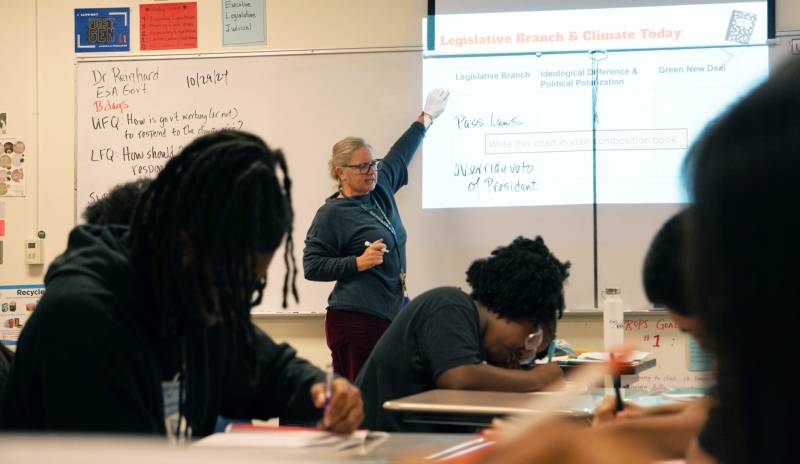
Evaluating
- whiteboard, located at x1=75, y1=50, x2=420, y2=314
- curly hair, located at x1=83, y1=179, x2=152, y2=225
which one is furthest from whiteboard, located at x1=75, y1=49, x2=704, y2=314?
curly hair, located at x1=83, y1=179, x2=152, y2=225

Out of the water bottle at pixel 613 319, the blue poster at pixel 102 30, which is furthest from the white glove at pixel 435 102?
the water bottle at pixel 613 319

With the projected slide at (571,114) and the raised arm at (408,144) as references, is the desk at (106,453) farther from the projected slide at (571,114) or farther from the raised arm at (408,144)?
the projected slide at (571,114)

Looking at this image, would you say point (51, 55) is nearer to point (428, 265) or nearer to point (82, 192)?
point (82, 192)

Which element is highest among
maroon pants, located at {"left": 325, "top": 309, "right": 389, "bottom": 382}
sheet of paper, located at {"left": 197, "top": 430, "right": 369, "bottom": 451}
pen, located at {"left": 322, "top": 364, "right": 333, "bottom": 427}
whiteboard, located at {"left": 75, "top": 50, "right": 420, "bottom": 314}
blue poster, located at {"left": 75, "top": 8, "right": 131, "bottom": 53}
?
blue poster, located at {"left": 75, "top": 8, "right": 131, "bottom": 53}

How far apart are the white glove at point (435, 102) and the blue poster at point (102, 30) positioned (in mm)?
1571

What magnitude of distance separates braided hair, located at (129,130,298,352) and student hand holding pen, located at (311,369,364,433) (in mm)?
269

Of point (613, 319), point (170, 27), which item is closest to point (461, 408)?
point (613, 319)

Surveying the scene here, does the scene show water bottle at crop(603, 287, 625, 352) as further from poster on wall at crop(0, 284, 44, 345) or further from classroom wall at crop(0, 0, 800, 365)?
poster on wall at crop(0, 284, 44, 345)

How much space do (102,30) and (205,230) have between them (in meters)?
3.46

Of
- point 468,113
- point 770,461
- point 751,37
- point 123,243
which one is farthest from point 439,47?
point 770,461

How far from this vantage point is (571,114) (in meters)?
3.83

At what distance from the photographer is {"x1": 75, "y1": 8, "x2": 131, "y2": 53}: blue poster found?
4.22 meters

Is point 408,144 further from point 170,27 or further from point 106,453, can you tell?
point 106,453

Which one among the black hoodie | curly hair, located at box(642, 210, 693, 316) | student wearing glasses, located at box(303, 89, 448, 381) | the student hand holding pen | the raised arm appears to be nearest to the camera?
the black hoodie
